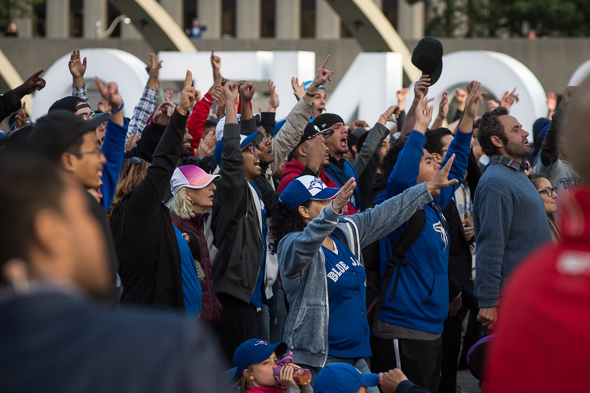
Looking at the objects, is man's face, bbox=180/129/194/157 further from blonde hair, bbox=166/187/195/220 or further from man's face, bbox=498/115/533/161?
man's face, bbox=498/115/533/161

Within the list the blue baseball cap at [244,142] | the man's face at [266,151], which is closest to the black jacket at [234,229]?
the blue baseball cap at [244,142]

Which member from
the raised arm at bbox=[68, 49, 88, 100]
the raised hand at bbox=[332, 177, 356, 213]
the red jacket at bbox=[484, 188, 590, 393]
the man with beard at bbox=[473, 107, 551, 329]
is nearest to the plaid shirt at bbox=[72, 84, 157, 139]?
the raised arm at bbox=[68, 49, 88, 100]

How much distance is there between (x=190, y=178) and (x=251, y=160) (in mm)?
838

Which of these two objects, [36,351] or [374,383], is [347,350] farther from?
[36,351]

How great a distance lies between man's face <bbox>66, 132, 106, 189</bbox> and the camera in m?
3.53

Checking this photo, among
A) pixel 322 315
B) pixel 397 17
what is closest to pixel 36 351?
pixel 322 315

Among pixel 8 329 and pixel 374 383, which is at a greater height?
pixel 8 329

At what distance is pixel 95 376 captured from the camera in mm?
1544

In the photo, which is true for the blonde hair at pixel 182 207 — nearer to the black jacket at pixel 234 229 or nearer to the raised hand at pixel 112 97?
the black jacket at pixel 234 229

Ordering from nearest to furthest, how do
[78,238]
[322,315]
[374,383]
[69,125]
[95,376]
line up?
1. [95,376]
2. [78,238]
3. [69,125]
4. [374,383]
5. [322,315]

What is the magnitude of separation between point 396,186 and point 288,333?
136 cm

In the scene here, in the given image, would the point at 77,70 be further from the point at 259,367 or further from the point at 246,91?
the point at 259,367

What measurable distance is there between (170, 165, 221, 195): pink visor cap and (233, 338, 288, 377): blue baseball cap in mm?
1338

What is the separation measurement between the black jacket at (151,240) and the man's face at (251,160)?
1.64 meters
